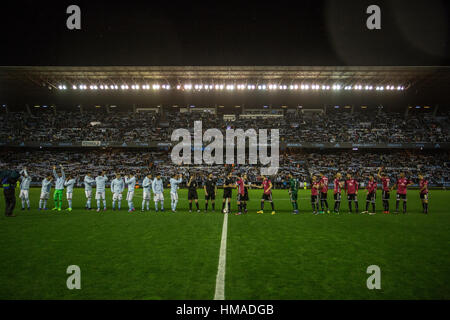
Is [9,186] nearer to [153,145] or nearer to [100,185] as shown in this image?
[100,185]

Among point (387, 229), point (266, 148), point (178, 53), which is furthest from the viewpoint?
point (266, 148)

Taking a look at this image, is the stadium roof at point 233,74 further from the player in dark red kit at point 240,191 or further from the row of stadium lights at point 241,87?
the player in dark red kit at point 240,191

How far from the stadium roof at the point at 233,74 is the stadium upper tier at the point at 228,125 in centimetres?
780

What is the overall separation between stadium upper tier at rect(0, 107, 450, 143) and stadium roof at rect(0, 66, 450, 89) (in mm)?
7801

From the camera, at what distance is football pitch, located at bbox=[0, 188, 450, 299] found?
5266mm

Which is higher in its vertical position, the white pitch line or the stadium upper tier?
the stadium upper tier

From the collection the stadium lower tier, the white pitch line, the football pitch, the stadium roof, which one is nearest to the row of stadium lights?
the stadium roof

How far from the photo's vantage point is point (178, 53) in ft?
98.9

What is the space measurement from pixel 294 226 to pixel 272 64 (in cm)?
2413

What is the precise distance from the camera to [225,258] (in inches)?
283

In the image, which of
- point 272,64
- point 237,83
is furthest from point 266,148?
point 272,64

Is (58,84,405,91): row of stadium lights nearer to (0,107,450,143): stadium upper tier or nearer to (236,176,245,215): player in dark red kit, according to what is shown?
(0,107,450,143): stadium upper tier

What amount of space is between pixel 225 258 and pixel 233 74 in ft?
110

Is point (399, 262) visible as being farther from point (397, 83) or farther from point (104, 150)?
point (104, 150)
